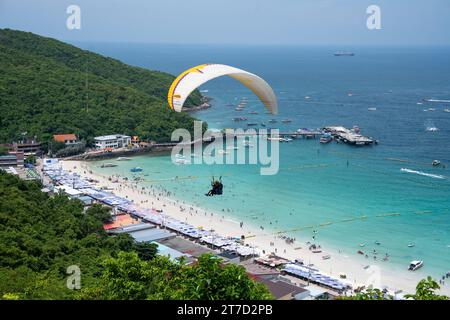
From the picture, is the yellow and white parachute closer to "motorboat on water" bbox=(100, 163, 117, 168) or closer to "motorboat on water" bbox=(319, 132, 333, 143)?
"motorboat on water" bbox=(100, 163, 117, 168)

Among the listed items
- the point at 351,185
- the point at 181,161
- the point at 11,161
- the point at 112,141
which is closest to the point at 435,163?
the point at 351,185

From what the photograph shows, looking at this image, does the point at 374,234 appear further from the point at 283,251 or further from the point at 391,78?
the point at 391,78

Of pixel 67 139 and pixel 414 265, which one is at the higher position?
pixel 67 139

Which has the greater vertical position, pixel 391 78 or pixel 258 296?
pixel 391 78

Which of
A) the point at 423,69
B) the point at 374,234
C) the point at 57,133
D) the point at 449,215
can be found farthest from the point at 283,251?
the point at 423,69

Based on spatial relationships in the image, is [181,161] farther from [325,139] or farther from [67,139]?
[325,139]

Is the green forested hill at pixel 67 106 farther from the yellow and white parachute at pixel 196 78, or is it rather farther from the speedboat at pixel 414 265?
the yellow and white parachute at pixel 196 78
